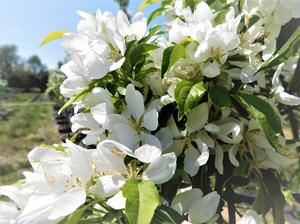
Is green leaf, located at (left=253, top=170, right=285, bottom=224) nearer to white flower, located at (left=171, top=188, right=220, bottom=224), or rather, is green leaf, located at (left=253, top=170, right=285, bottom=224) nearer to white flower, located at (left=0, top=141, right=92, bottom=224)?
white flower, located at (left=171, top=188, right=220, bottom=224)

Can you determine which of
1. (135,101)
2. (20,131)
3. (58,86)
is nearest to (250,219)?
(135,101)

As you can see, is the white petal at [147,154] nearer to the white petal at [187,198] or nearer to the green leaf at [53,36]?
the white petal at [187,198]

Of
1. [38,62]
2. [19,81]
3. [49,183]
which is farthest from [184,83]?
[38,62]

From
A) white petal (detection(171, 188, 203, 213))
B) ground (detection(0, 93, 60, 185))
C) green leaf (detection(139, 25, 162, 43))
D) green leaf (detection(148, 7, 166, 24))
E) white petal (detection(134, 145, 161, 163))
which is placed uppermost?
green leaf (detection(139, 25, 162, 43))

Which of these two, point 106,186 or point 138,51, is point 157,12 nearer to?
point 138,51

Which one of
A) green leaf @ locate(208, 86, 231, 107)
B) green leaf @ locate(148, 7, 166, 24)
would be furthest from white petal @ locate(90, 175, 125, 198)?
green leaf @ locate(148, 7, 166, 24)

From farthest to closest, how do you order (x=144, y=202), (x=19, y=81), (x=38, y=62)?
(x=38, y=62), (x=19, y=81), (x=144, y=202)

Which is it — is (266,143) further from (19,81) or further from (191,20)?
(19,81)
